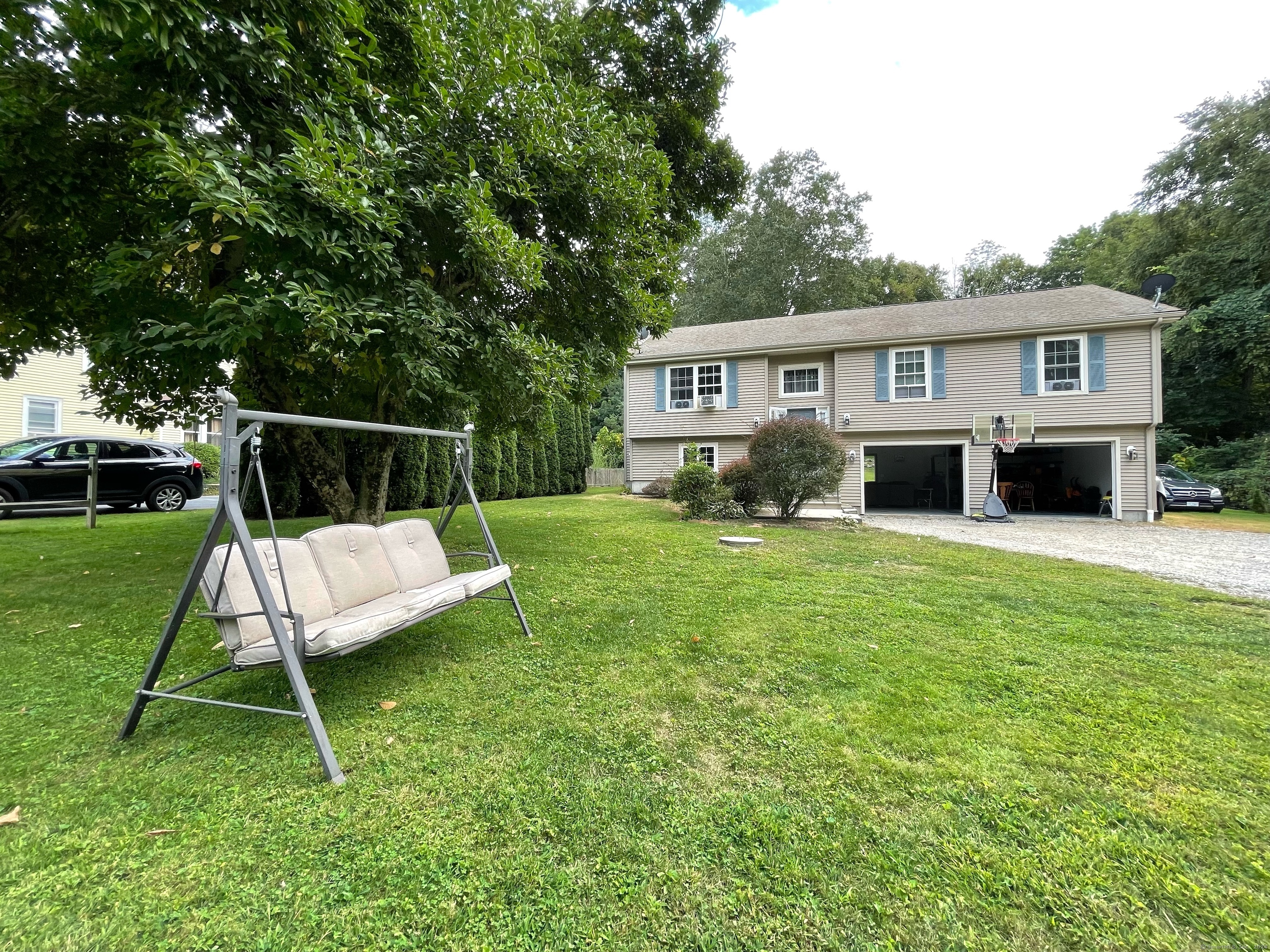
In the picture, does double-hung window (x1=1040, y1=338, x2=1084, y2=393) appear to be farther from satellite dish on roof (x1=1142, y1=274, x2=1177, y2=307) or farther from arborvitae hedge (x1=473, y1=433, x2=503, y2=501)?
arborvitae hedge (x1=473, y1=433, x2=503, y2=501)

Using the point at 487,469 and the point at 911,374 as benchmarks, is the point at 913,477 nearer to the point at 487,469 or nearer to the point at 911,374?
the point at 911,374

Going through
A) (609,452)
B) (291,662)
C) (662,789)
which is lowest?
(662,789)

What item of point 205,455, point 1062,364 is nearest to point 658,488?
point 1062,364

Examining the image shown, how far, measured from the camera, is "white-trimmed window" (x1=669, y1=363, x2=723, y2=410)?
52.3 ft

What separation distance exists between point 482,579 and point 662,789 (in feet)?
6.25

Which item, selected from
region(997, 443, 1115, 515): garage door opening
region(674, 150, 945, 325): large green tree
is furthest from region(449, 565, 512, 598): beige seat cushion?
region(674, 150, 945, 325): large green tree

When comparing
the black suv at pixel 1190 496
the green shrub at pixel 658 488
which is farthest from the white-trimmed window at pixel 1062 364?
the green shrub at pixel 658 488

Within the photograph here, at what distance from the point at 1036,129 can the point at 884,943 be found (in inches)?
1083

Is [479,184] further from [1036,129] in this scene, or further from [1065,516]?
[1036,129]

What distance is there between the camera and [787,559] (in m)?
6.48

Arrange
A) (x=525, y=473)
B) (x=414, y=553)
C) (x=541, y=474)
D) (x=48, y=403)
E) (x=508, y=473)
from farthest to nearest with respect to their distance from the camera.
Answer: (x=541, y=474) < (x=525, y=473) < (x=508, y=473) < (x=48, y=403) < (x=414, y=553)

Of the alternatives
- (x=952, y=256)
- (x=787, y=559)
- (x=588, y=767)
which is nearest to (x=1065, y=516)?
(x=787, y=559)

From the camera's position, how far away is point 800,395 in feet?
50.3

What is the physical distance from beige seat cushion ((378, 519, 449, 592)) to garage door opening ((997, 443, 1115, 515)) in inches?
622
